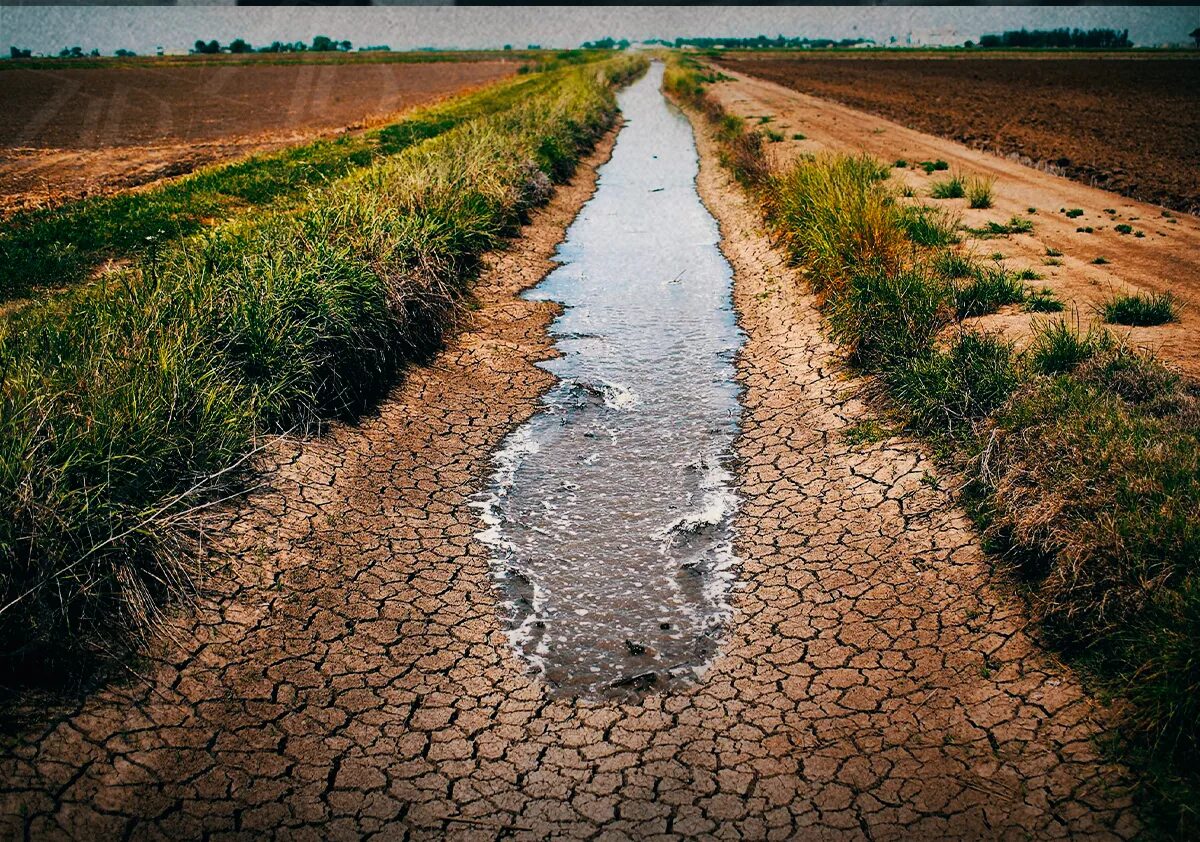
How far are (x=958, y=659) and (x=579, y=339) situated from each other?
575 cm

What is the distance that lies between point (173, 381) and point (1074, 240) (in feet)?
34.1

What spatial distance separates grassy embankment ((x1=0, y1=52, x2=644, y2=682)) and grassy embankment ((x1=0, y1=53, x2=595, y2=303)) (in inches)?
43.9

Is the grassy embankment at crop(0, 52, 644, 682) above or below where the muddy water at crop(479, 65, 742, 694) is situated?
above

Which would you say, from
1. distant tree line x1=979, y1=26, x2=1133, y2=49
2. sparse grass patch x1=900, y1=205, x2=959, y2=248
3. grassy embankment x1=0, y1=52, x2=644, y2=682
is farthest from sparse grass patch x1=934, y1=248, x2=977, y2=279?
distant tree line x1=979, y1=26, x2=1133, y2=49

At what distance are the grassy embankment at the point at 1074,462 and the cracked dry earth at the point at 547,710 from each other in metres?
0.21

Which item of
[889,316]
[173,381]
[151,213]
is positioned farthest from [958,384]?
[151,213]

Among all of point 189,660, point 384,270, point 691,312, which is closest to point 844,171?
point 691,312

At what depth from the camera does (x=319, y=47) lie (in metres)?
127

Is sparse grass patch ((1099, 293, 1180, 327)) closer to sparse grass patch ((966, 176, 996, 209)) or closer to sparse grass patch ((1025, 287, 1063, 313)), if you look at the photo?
sparse grass patch ((1025, 287, 1063, 313))

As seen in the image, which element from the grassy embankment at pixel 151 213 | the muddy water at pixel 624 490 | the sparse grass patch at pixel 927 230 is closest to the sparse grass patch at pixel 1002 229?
the sparse grass patch at pixel 927 230

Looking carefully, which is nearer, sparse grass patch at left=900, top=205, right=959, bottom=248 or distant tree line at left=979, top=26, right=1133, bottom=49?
sparse grass patch at left=900, top=205, right=959, bottom=248

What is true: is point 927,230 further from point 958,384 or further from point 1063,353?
point 958,384

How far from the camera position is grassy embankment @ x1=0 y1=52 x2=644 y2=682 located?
3783mm

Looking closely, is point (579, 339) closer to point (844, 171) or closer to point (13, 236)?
point (844, 171)
